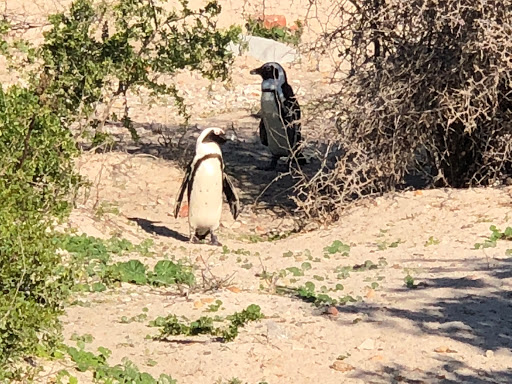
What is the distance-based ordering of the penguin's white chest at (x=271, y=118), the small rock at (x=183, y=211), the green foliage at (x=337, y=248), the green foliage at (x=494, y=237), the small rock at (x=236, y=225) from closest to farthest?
the green foliage at (x=494, y=237) < the green foliage at (x=337, y=248) < the small rock at (x=236, y=225) < the small rock at (x=183, y=211) < the penguin's white chest at (x=271, y=118)

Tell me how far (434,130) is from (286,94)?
3198mm

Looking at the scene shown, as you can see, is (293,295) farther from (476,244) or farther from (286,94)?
(286,94)

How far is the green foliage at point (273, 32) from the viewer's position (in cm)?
1669

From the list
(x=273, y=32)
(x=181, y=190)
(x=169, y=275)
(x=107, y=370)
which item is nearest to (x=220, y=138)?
(x=181, y=190)

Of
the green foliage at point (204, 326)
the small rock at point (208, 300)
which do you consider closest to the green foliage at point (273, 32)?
the small rock at point (208, 300)

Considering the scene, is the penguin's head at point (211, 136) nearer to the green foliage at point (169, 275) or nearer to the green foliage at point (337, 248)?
the green foliage at point (337, 248)

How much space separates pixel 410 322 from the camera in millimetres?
5711

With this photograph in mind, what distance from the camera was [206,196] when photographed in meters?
9.13

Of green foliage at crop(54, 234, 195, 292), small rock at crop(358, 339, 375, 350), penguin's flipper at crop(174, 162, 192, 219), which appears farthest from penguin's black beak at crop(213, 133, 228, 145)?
small rock at crop(358, 339, 375, 350)

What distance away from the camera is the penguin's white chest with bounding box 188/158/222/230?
357 inches

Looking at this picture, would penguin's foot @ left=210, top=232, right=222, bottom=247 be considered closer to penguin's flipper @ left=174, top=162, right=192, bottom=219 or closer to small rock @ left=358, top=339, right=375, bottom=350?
penguin's flipper @ left=174, top=162, right=192, bottom=219

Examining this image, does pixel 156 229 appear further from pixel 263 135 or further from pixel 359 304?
pixel 359 304

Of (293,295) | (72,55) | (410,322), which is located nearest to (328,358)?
(410,322)

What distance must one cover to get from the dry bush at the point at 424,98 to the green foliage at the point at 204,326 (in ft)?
10.8
